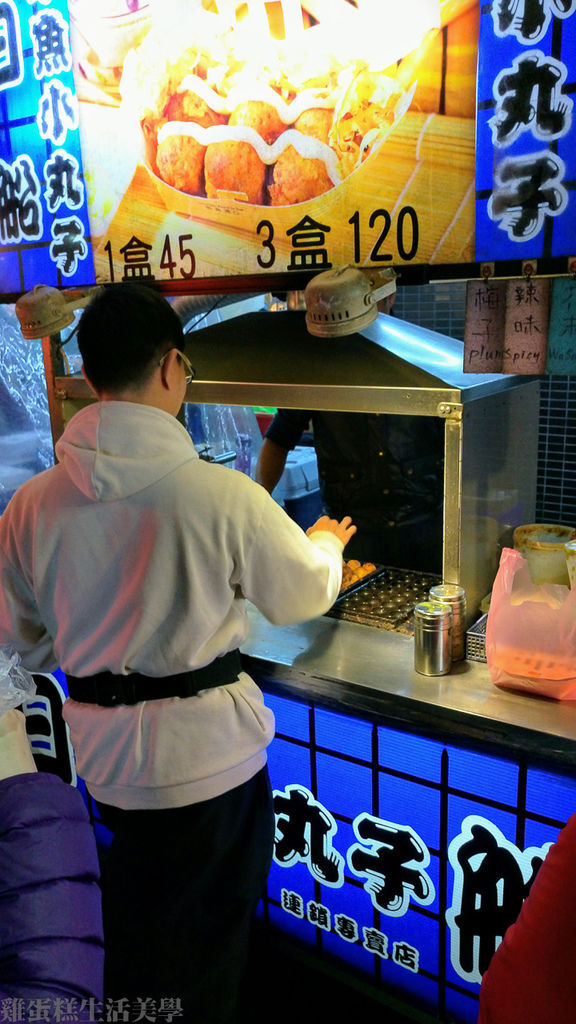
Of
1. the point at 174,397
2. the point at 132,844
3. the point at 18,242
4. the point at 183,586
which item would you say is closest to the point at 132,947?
the point at 132,844

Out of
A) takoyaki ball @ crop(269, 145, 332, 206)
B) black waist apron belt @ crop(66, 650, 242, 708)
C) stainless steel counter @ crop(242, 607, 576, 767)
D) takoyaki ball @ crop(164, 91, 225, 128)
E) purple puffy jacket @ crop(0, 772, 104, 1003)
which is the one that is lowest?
stainless steel counter @ crop(242, 607, 576, 767)

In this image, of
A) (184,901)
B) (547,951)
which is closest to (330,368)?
(184,901)

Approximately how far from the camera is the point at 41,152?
309 centimetres

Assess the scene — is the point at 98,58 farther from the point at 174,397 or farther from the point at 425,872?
the point at 425,872

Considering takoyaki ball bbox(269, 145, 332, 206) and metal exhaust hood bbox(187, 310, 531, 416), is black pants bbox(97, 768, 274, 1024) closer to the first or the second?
metal exhaust hood bbox(187, 310, 531, 416)

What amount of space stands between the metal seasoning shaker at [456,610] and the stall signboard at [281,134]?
979 millimetres

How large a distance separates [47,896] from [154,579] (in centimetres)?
91

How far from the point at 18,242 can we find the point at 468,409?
7.20ft

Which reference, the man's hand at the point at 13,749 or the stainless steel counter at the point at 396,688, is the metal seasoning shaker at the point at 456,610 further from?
the man's hand at the point at 13,749

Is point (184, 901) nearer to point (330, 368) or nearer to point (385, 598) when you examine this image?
point (385, 598)

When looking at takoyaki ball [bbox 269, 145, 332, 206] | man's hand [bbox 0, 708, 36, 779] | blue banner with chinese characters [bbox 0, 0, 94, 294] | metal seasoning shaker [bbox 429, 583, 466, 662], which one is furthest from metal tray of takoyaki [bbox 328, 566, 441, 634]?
blue banner with chinese characters [bbox 0, 0, 94, 294]

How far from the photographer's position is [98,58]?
8.98 ft

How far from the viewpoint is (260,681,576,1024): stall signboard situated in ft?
6.72

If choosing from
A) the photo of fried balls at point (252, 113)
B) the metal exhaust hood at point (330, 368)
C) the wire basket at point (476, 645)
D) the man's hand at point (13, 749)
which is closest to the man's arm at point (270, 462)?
the metal exhaust hood at point (330, 368)
